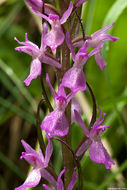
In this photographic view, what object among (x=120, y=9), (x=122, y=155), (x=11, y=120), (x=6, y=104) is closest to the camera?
(x=120, y=9)

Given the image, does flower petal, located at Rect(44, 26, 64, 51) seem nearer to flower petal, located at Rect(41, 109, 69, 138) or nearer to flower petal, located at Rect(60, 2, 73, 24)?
flower petal, located at Rect(60, 2, 73, 24)

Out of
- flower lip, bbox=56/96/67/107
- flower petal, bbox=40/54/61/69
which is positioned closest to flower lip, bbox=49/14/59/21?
flower petal, bbox=40/54/61/69

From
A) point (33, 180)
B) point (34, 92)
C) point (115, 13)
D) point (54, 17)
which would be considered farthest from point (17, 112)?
point (54, 17)

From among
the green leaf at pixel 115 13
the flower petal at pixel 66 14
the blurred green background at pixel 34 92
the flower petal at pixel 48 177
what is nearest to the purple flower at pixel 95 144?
the flower petal at pixel 48 177

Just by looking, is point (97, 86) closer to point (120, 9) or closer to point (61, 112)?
point (120, 9)

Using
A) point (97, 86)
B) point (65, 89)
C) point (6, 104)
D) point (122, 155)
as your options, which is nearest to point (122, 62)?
point (97, 86)

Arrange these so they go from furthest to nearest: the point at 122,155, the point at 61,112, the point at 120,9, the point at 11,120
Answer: the point at 11,120 < the point at 122,155 < the point at 120,9 < the point at 61,112

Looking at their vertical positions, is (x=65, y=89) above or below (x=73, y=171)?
above
